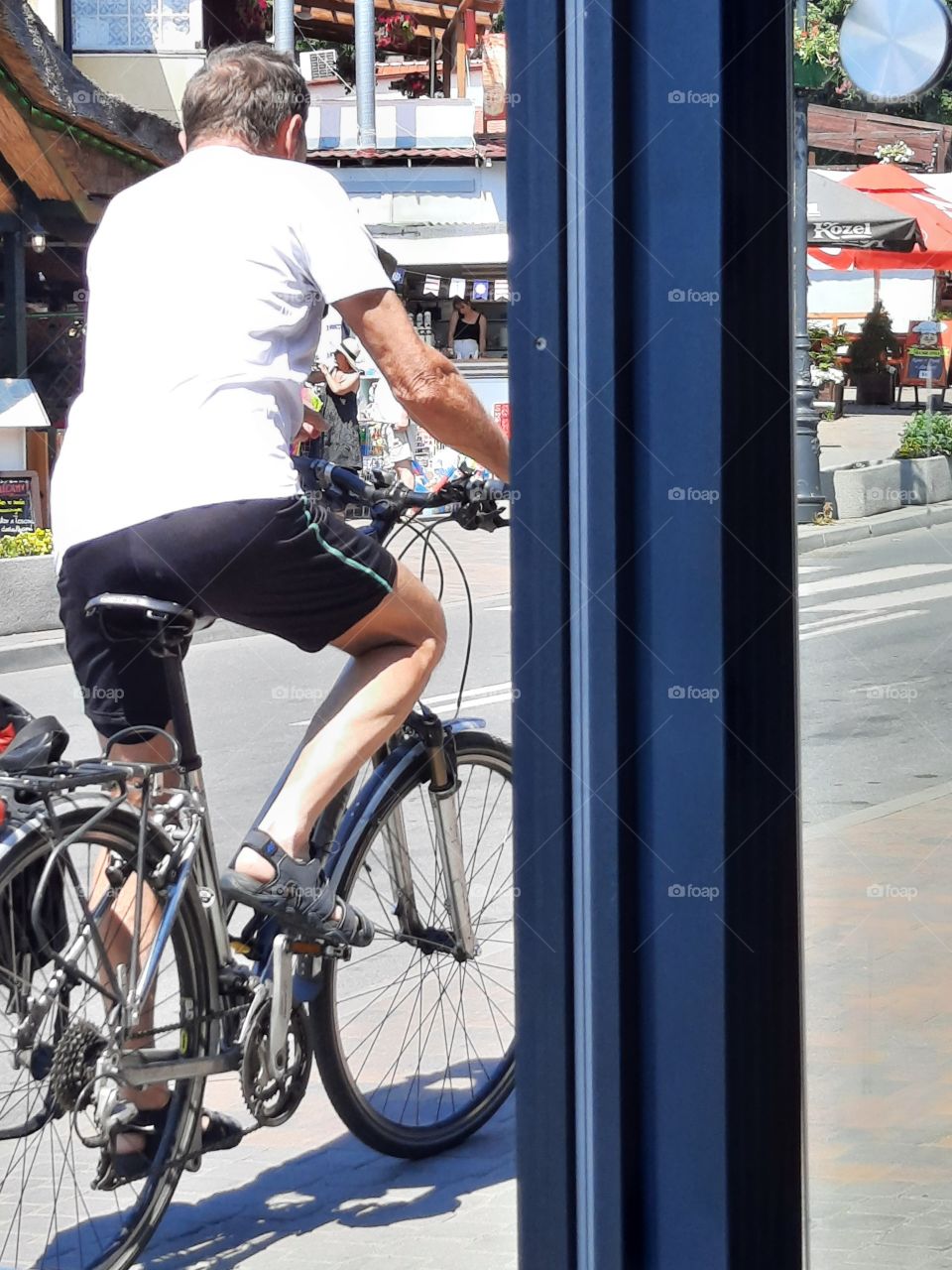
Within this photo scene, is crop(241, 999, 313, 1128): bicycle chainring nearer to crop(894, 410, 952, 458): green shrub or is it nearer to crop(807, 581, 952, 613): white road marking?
crop(807, 581, 952, 613): white road marking

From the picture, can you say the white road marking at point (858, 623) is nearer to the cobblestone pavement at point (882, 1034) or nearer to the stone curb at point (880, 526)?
the stone curb at point (880, 526)

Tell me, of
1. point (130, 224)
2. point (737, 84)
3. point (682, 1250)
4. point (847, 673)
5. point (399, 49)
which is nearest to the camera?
point (737, 84)

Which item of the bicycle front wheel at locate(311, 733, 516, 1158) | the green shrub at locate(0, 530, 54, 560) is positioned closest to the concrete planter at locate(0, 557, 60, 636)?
the green shrub at locate(0, 530, 54, 560)

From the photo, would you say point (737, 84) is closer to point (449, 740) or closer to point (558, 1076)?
point (558, 1076)

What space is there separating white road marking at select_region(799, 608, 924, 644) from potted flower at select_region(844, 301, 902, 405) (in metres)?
0.23

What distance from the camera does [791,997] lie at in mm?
1822

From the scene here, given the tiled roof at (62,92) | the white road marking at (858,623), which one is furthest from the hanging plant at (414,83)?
the white road marking at (858,623)

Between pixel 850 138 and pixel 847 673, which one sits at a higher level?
pixel 850 138

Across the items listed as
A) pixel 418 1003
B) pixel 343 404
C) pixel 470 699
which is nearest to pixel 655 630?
pixel 418 1003

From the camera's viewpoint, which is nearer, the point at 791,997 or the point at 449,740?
the point at 791,997

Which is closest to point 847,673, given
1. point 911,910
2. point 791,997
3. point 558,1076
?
point 911,910

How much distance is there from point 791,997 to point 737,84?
35.5 inches

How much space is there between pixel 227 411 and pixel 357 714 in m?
0.49

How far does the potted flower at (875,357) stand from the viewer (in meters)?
1.82
